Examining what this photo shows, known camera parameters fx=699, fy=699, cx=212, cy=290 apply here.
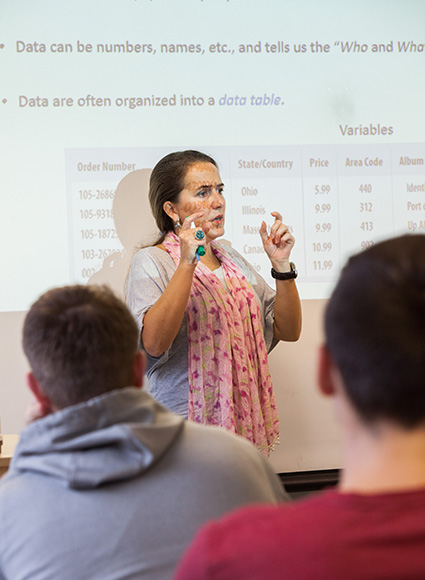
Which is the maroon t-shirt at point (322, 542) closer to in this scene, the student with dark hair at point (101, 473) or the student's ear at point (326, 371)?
the student's ear at point (326, 371)

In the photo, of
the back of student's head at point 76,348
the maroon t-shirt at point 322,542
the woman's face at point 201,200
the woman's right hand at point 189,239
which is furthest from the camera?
the woman's face at point 201,200

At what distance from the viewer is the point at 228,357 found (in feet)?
6.96

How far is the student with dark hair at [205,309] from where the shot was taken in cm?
202

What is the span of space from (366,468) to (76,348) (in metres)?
0.49

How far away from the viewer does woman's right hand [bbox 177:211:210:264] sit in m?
2.01

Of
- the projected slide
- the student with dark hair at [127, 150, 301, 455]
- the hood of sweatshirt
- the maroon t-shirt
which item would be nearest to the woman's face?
the student with dark hair at [127, 150, 301, 455]

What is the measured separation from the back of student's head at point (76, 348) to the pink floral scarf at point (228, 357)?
1.07m

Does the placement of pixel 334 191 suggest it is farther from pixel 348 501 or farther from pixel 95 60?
pixel 348 501

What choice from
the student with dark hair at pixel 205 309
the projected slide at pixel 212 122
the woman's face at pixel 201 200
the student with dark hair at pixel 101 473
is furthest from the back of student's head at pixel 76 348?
the projected slide at pixel 212 122

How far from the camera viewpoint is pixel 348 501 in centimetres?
59

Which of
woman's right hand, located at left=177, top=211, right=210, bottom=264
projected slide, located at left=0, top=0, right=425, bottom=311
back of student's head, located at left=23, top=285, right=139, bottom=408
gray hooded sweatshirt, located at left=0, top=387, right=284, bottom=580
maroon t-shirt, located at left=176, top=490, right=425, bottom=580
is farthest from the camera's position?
projected slide, located at left=0, top=0, right=425, bottom=311

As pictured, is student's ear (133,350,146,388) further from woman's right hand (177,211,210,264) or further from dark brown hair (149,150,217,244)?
dark brown hair (149,150,217,244)

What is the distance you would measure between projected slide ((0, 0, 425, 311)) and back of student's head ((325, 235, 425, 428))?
6.55 feet

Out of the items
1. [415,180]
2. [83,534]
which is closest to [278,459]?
[415,180]
